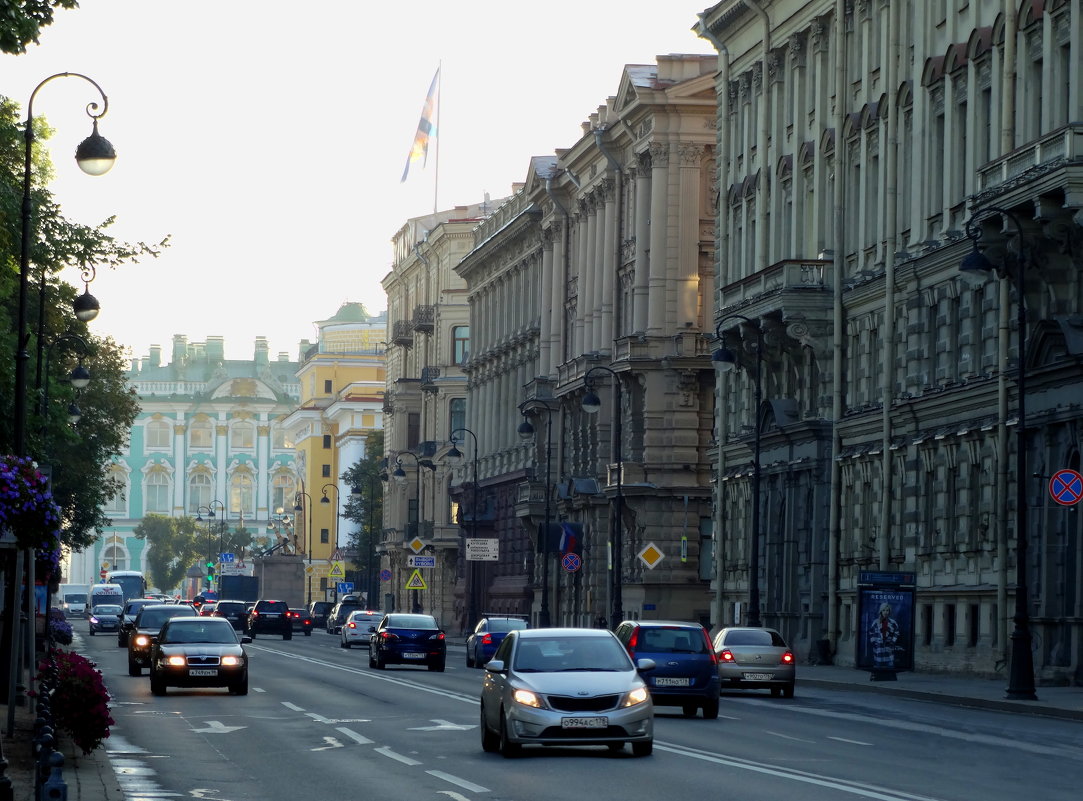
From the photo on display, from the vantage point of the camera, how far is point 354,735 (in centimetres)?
2667

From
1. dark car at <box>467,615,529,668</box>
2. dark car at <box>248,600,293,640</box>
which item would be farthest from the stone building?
dark car at <box>248,600,293,640</box>

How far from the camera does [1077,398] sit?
3956 centimetres

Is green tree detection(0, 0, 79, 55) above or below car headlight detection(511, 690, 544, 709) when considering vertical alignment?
above

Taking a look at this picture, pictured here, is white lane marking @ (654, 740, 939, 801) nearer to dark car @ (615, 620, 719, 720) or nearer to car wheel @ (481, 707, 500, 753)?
car wheel @ (481, 707, 500, 753)

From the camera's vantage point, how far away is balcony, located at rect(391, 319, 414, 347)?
120188 millimetres

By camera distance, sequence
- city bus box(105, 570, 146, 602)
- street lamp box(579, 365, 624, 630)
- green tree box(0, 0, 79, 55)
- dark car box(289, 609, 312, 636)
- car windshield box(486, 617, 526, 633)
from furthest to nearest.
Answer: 1. city bus box(105, 570, 146, 602)
2. dark car box(289, 609, 312, 636)
3. street lamp box(579, 365, 624, 630)
4. car windshield box(486, 617, 526, 633)
5. green tree box(0, 0, 79, 55)

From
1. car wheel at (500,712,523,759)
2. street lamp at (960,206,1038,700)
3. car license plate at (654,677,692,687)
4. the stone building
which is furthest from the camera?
the stone building

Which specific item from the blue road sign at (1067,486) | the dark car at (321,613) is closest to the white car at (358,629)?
the dark car at (321,613)

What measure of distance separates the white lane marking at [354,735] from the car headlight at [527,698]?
353cm

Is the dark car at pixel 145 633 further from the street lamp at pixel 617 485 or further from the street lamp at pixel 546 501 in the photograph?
the street lamp at pixel 546 501

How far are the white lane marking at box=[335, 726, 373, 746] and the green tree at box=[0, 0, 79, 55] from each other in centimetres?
952

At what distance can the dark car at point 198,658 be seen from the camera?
36.9 m

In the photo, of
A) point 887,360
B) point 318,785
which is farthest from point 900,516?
point 318,785

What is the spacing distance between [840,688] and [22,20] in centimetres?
2787
